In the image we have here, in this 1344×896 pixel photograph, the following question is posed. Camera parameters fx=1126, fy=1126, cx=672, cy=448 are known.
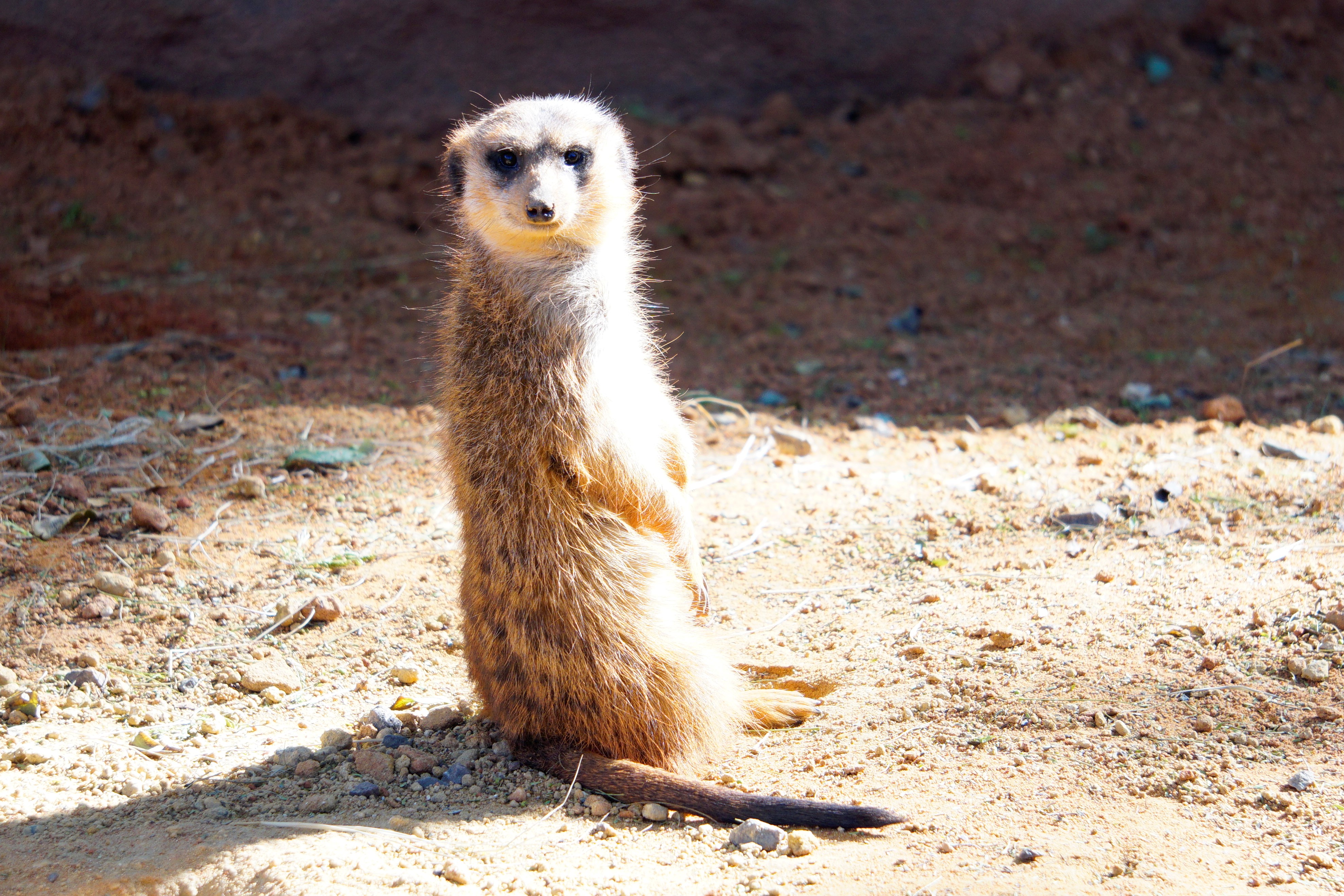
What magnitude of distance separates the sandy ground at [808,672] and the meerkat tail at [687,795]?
0.06 metres

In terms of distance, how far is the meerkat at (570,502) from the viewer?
2654 mm

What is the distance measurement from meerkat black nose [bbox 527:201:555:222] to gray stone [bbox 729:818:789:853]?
1456mm

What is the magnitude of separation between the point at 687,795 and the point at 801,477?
6.38ft

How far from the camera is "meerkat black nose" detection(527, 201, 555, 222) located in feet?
8.81

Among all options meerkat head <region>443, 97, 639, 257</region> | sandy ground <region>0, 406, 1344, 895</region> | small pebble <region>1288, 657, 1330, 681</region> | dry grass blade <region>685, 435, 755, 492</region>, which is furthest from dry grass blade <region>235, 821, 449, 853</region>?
small pebble <region>1288, 657, 1330, 681</region>

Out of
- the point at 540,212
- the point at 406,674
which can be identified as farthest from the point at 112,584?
the point at 540,212

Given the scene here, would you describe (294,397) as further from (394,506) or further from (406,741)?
(406,741)

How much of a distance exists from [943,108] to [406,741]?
5544mm

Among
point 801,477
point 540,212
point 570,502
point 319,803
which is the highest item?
point 540,212

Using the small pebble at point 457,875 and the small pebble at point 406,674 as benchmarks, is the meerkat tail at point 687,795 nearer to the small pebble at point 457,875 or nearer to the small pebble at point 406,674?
the small pebble at point 457,875

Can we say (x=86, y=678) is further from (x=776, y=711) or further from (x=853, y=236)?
(x=853, y=236)

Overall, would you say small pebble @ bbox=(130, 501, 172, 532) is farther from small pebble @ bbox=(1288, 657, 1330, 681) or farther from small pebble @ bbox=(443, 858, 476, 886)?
small pebble @ bbox=(1288, 657, 1330, 681)

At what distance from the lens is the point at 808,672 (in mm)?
3096

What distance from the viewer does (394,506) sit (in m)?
3.94
